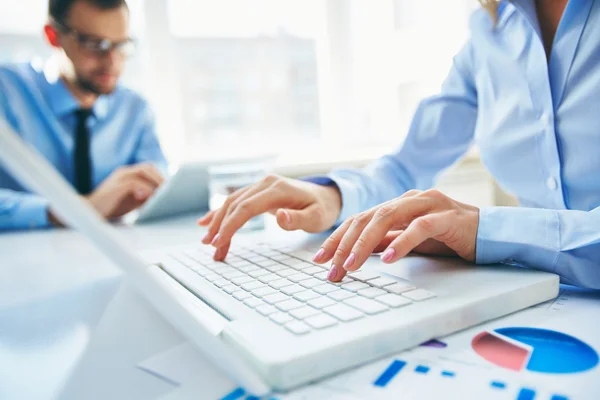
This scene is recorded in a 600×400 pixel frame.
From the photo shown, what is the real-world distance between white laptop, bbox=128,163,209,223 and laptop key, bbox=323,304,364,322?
0.76 metres

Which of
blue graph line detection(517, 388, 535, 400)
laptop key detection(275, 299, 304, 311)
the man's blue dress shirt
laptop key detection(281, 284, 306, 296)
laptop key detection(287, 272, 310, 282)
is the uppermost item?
the man's blue dress shirt

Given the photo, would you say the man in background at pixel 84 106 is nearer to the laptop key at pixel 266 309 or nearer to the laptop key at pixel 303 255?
the laptop key at pixel 303 255

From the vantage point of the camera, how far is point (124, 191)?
1.15m

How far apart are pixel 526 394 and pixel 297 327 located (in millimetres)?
150

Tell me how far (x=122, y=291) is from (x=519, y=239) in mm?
465

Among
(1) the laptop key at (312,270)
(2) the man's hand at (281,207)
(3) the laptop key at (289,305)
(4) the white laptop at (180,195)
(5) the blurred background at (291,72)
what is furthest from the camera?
(5) the blurred background at (291,72)

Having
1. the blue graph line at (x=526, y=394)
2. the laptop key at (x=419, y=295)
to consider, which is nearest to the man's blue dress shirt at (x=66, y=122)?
the laptop key at (x=419, y=295)

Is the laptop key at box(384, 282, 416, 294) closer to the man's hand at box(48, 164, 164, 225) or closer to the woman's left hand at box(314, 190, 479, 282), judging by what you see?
the woman's left hand at box(314, 190, 479, 282)

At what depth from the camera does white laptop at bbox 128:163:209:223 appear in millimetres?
1047

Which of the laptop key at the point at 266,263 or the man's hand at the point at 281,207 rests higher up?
the man's hand at the point at 281,207

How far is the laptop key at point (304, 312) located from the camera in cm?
34

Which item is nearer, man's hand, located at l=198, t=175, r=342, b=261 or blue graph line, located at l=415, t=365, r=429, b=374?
blue graph line, located at l=415, t=365, r=429, b=374

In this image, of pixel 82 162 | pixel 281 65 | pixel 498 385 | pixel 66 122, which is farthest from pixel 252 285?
pixel 281 65

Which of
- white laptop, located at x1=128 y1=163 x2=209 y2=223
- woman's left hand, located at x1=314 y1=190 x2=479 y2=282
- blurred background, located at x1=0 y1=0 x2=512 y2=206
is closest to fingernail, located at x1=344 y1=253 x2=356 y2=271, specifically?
woman's left hand, located at x1=314 y1=190 x2=479 y2=282
